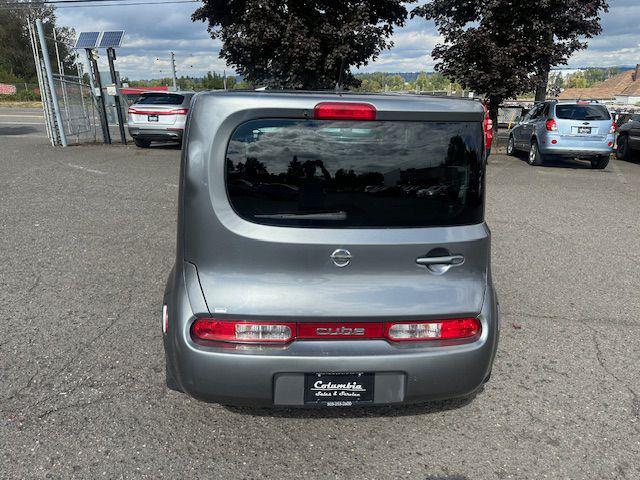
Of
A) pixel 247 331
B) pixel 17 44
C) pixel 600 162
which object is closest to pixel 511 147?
pixel 600 162

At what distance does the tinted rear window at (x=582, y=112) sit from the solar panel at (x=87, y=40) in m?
13.2

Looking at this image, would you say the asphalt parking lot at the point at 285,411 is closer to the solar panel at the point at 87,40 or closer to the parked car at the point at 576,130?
the parked car at the point at 576,130

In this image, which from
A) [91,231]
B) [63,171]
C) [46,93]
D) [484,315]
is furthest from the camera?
[46,93]

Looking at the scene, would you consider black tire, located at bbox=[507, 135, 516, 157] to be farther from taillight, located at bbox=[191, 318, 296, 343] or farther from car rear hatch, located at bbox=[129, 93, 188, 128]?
taillight, located at bbox=[191, 318, 296, 343]

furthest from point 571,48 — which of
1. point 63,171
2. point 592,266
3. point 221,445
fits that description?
point 221,445

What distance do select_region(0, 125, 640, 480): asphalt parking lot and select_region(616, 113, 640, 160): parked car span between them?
10.2 m

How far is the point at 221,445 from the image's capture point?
2.56 m

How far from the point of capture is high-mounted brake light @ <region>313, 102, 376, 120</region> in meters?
2.23

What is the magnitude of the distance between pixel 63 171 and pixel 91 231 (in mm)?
5214

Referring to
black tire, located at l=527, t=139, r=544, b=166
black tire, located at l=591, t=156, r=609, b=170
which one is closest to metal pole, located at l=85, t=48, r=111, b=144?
black tire, located at l=527, t=139, r=544, b=166

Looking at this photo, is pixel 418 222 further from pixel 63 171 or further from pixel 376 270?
pixel 63 171

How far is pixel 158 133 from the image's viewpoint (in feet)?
46.6

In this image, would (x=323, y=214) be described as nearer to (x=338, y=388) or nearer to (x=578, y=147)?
(x=338, y=388)

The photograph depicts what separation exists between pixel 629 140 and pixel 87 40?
1642 cm
